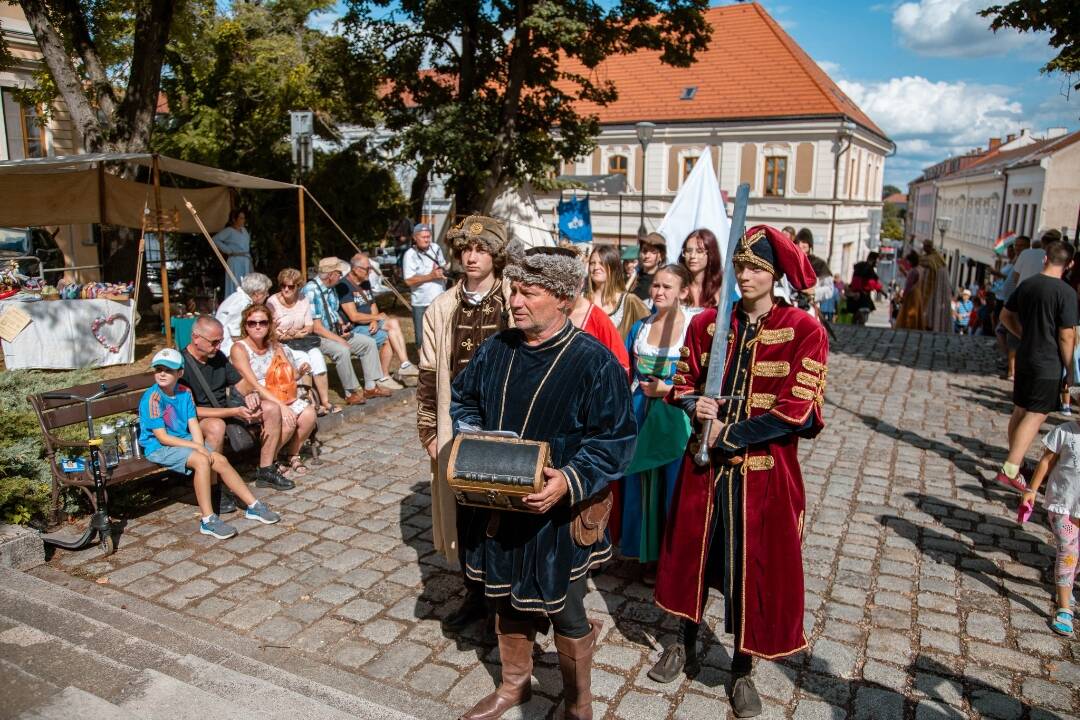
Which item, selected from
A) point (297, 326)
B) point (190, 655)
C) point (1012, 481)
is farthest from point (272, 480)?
point (1012, 481)

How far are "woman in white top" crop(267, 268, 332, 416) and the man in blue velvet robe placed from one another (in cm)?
489

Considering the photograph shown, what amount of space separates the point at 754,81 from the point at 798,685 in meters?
36.0

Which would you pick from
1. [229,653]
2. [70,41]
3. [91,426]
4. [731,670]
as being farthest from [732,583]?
[70,41]

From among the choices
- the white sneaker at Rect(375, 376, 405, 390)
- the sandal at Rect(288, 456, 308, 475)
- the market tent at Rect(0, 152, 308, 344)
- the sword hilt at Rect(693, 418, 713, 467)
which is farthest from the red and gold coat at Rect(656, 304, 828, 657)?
the market tent at Rect(0, 152, 308, 344)

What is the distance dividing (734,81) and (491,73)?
2217 centimetres

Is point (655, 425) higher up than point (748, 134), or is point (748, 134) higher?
point (748, 134)

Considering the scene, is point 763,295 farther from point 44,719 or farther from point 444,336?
point 44,719

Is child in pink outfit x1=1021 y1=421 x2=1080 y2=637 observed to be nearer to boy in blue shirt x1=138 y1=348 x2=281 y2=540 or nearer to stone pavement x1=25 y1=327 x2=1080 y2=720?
stone pavement x1=25 y1=327 x2=1080 y2=720

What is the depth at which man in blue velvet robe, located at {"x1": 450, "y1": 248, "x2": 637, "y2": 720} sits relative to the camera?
2.88 m

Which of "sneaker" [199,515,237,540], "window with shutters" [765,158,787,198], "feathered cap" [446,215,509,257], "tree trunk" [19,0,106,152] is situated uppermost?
"window with shutters" [765,158,787,198]

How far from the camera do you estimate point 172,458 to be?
5.20m

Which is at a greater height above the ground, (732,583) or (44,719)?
(732,583)

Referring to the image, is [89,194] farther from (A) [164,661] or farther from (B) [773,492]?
(B) [773,492]

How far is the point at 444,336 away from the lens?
12.7 ft
